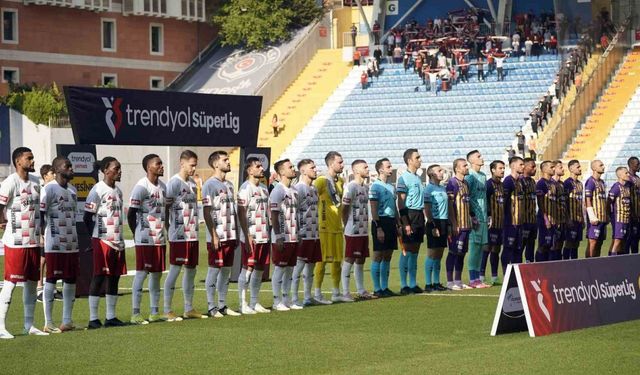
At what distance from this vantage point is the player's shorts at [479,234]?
21703 mm

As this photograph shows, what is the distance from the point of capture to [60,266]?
15.9m

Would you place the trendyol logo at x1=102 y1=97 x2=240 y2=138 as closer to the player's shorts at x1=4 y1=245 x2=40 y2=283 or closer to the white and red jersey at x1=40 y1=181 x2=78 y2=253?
the white and red jersey at x1=40 y1=181 x2=78 y2=253

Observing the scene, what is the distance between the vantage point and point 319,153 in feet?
160

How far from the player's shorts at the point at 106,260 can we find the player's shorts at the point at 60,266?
28 centimetres

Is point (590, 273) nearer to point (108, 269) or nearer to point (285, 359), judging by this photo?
point (285, 359)

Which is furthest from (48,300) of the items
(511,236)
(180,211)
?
(511,236)

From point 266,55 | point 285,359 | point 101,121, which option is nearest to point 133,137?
point 101,121

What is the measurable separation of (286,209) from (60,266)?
3.80m

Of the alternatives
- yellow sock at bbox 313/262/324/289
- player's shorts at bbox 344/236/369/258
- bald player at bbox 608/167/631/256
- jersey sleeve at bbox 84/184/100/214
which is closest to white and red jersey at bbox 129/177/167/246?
jersey sleeve at bbox 84/184/100/214

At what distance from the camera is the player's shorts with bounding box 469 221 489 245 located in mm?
21703

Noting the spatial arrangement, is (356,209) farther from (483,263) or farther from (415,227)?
(483,263)

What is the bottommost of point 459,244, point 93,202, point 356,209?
point 459,244

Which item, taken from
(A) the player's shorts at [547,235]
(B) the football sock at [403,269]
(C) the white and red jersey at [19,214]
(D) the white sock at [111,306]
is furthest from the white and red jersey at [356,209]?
(C) the white and red jersey at [19,214]

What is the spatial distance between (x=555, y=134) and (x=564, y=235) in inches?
747
